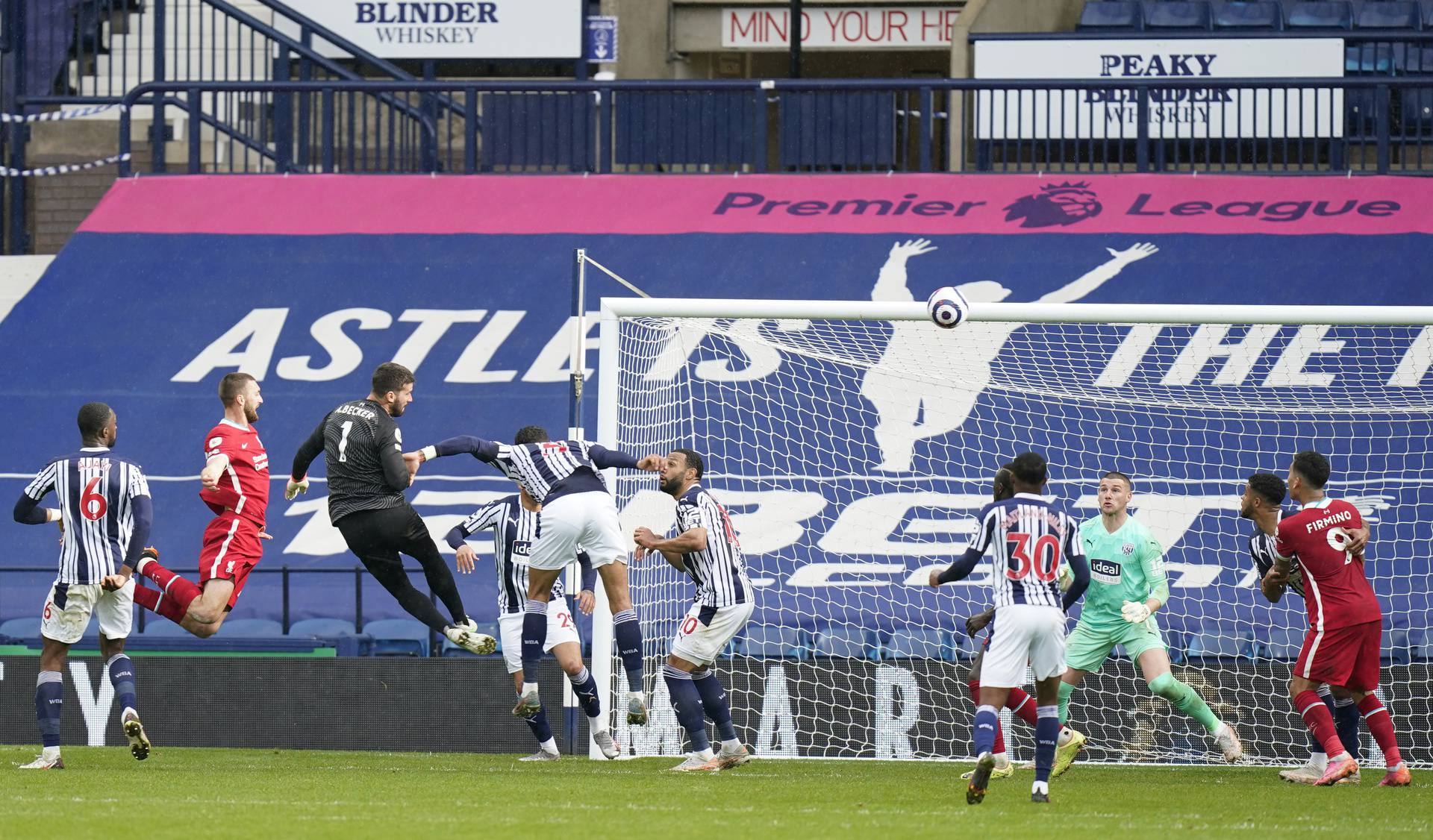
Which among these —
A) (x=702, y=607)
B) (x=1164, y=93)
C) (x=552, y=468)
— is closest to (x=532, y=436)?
Result: (x=552, y=468)

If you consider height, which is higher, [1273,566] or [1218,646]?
[1273,566]

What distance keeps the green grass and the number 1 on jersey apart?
1.71 metres

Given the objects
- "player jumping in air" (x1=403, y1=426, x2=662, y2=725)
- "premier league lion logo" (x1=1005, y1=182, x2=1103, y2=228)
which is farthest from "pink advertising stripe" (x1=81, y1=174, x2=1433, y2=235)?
"player jumping in air" (x1=403, y1=426, x2=662, y2=725)

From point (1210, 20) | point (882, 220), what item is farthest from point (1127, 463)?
point (1210, 20)

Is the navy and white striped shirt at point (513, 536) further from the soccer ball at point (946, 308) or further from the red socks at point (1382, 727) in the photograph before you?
the red socks at point (1382, 727)

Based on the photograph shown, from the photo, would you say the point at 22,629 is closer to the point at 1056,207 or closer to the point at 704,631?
the point at 704,631

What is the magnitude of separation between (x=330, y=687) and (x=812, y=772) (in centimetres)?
373

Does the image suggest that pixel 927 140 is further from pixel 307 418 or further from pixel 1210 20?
pixel 307 418

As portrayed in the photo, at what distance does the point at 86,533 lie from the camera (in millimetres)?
9188

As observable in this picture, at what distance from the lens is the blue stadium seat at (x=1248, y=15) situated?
19.0 metres

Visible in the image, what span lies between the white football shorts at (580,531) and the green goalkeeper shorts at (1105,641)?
2561 millimetres

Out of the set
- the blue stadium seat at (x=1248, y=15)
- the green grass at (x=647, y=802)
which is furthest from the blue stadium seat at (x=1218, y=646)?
the blue stadium seat at (x=1248, y=15)

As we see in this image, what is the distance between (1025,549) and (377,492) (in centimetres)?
380

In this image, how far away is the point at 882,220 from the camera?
51.9ft
